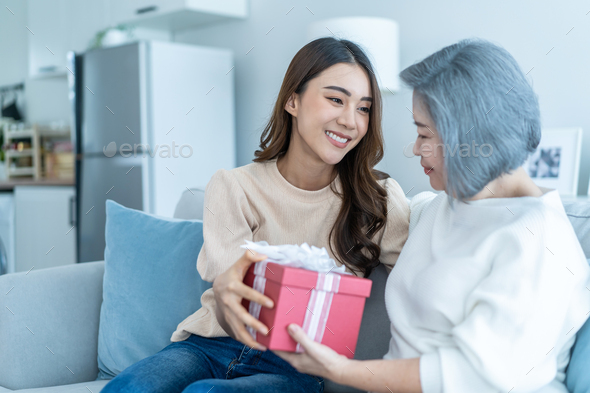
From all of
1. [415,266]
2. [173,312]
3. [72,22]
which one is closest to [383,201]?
[415,266]

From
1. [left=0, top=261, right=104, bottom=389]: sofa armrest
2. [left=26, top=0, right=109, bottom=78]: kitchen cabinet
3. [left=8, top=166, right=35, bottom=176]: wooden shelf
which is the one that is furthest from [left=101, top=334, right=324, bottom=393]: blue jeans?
[left=8, top=166, right=35, bottom=176]: wooden shelf

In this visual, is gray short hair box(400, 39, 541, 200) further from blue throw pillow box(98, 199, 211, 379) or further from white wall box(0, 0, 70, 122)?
white wall box(0, 0, 70, 122)

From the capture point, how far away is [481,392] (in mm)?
844

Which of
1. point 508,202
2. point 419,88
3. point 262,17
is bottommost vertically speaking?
point 508,202

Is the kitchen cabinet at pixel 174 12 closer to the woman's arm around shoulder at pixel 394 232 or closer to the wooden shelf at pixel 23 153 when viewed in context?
the wooden shelf at pixel 23 153

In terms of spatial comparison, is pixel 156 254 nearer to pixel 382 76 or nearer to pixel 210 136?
pixel 382 76

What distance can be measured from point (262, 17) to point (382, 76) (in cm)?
130

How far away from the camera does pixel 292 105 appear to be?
4.37 ft

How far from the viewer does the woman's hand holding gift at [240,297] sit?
0.94 m

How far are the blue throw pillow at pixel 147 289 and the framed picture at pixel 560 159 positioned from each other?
132 centimetres

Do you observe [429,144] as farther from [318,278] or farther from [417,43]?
[417,43]

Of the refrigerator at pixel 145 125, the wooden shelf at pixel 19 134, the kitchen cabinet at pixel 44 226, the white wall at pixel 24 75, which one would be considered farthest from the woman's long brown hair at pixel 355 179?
the white wall at pixel 24 75

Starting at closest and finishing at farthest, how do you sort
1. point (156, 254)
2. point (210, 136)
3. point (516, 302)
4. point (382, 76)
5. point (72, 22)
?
point (516, 302) < point (156, 254) < point (382, 76) < point (210, 136) < point (72, 22)

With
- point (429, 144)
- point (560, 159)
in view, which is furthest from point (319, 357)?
point (560, 159)
